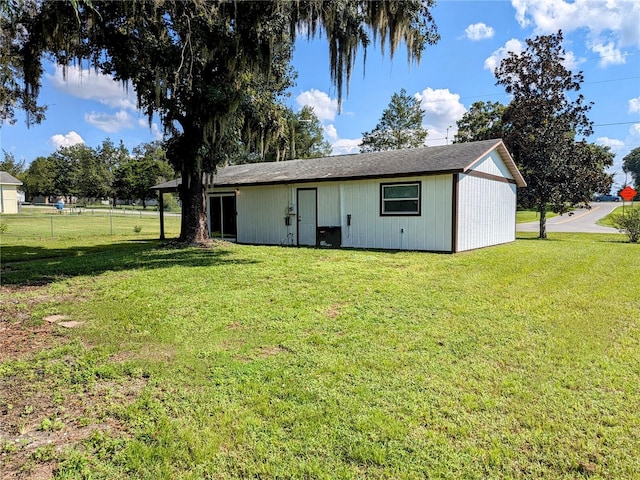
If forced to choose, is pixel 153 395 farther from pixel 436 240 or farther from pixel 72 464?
pixel 436 240

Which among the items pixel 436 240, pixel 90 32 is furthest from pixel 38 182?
pixel 436 240

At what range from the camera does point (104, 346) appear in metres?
3.77

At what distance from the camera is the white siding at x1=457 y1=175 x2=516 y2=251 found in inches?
447

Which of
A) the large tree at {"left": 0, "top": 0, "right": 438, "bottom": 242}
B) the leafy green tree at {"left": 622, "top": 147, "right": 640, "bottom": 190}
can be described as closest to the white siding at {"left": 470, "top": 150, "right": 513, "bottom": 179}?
the large tree at {"left": 0, "top": 0, "right": 438, "bottom": 242}

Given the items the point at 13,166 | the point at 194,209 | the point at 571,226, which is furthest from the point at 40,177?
the point at 571,226

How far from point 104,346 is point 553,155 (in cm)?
2022

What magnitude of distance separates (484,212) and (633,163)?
91456 mm

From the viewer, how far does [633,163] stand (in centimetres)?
8012

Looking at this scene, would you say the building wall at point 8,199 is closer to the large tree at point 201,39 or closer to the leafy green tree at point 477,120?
the large tree at point 201,39

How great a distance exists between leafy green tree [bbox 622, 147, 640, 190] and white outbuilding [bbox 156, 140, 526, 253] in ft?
279

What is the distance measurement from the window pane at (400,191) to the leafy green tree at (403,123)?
30968mm

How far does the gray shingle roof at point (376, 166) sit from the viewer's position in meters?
11.4

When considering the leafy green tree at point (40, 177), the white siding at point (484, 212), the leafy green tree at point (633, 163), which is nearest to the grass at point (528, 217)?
the white siding at point (484, 212)

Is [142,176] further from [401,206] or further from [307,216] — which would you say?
[401,206]
